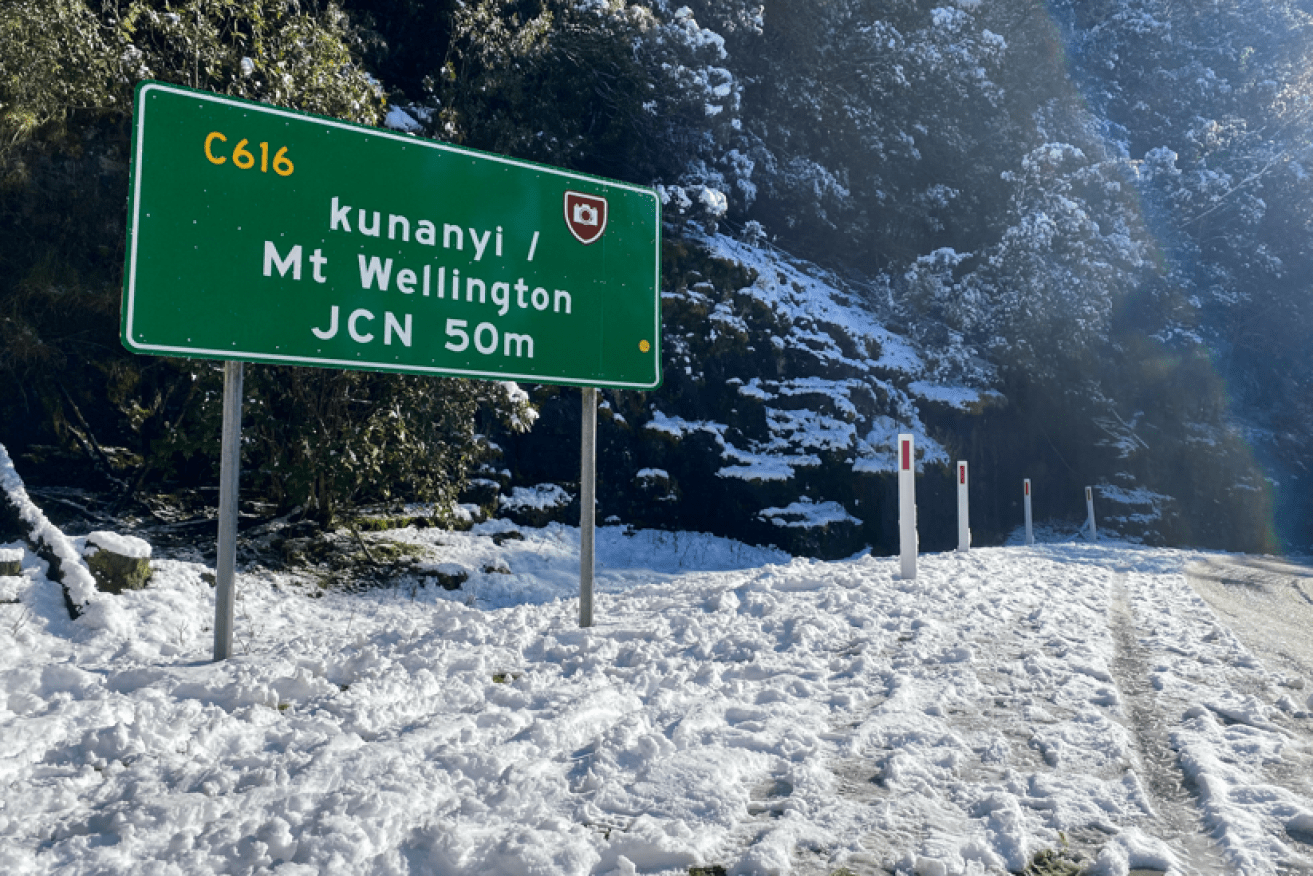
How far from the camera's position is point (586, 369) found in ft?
19.9

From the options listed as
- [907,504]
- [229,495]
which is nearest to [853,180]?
[907,504]

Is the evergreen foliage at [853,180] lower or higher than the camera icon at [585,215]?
higher

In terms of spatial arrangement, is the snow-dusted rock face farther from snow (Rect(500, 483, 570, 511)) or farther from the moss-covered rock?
the moss-covered rock

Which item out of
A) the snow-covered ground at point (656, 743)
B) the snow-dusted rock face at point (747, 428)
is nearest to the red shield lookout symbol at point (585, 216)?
the snow-covered ground at point (656, 743)

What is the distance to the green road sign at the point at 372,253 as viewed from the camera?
4691 millimetres

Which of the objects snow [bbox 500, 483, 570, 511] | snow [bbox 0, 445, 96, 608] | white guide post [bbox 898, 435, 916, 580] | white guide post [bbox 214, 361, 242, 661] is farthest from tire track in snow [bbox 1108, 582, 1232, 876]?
snow [bbox 500, 483, 570, 511]

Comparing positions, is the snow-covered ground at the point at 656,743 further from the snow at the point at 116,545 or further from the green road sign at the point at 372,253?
the green road sign at the point at 372,253

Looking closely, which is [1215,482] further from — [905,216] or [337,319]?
[337,319]

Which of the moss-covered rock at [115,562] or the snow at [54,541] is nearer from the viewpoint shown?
the snow at [54,541]

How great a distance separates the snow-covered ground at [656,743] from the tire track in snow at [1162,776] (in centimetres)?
2

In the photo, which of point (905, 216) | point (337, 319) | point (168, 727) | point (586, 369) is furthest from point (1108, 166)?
point (168, 727)

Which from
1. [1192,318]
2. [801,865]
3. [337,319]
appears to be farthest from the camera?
[1192,318]

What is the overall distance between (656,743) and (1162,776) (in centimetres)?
204

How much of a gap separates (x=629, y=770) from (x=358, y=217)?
164 inches
